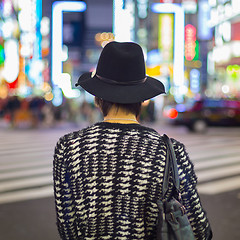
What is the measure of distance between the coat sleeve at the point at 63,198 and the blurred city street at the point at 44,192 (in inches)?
121

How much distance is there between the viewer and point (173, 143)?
203cm

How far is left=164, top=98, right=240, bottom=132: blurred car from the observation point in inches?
811

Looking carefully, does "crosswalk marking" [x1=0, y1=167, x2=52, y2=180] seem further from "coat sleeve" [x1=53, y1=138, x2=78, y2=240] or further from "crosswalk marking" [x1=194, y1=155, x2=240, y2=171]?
"coat sleeve" [x1=53, y1=138, x2=78, y2=240]

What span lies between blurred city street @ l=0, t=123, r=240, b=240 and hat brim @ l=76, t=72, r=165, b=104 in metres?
3.32

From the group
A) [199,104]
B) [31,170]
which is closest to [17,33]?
[199,104]

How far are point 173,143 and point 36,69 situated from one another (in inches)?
1885

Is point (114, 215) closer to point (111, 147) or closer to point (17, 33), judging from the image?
point (111, 147)

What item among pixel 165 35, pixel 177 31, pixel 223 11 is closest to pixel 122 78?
pixel 177 31

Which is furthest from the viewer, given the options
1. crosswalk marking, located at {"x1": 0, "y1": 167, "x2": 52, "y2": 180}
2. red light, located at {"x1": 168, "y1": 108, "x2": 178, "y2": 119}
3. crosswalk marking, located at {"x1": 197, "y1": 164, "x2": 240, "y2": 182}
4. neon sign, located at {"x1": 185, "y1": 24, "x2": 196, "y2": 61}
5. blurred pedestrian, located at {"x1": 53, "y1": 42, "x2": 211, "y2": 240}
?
neon sign, located at {"x1": 185, "y1": 24, "x2": 196, "y2": 61}

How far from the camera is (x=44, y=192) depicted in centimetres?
744

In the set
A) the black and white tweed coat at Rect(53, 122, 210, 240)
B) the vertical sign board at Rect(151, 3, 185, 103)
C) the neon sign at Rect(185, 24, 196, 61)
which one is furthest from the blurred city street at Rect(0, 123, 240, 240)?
the neon sign at Rect(185, 24, 196, 61)

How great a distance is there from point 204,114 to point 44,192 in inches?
561

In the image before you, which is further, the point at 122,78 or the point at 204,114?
the point at 204,114

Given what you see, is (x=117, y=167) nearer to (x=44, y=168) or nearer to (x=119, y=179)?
(x=119, y=179)
